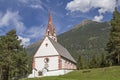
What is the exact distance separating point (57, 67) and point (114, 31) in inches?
817

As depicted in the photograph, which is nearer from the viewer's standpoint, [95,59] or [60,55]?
[60,55]

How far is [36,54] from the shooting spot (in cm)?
9062

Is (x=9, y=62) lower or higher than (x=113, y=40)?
lower

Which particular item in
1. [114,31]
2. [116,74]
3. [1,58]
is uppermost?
[114,31]

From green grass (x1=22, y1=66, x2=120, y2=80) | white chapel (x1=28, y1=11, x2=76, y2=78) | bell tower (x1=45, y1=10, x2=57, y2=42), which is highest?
bell tower (x1=45, y1=10, x2=57, y2=42)

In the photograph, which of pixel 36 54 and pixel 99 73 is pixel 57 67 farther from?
pixel 99 73

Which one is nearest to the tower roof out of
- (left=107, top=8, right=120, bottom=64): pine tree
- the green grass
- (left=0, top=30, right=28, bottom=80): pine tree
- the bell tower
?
the bell tower

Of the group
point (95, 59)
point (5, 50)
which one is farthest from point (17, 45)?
point (95, 59)

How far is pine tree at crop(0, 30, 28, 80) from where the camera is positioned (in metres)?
75.2

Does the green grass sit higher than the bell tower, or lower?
lower

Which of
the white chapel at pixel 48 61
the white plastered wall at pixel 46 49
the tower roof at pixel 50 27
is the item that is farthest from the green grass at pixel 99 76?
the tower roof at pixel 50 27

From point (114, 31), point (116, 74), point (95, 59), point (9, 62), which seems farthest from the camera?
point (95, 59)

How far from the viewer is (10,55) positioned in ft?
250

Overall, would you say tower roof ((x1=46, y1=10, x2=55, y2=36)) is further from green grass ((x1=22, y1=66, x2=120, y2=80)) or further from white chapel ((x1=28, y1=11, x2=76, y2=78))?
green grass ((x1=22, y1=66, x2=120, y2=80))
